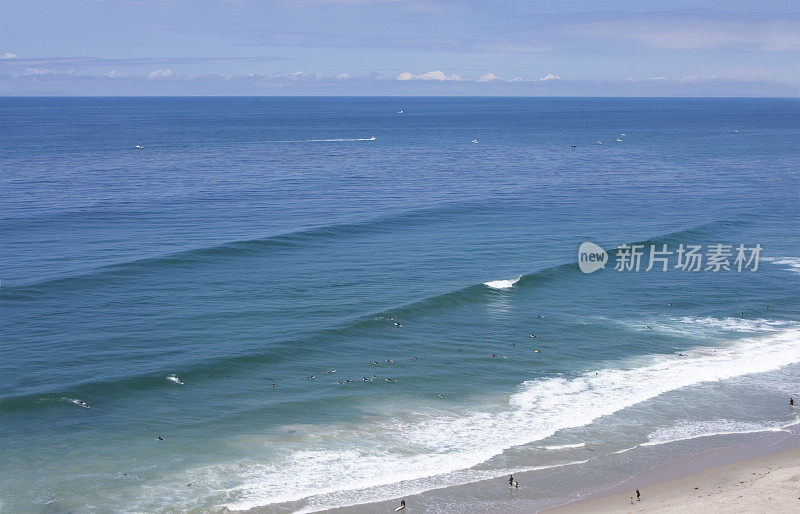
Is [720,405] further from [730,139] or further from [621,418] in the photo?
[730,139]

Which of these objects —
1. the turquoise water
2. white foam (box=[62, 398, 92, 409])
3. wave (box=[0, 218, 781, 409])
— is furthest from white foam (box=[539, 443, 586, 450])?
white foam (box=[62, 398, 92, 409])

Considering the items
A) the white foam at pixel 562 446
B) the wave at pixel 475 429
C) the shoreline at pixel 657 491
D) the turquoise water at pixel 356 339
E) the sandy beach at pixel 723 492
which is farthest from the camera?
the white foam at pixel 562 446

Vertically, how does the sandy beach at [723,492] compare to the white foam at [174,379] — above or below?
below

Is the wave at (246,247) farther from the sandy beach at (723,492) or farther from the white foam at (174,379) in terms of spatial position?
the sandy beach at (723,492)

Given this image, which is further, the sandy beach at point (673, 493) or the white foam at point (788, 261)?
the white foam at point (788, 261)

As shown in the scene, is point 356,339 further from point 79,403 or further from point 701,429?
point 701,429

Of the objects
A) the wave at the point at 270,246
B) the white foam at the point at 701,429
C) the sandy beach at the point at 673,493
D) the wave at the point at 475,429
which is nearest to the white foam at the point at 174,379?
the wave at the point at 475,429

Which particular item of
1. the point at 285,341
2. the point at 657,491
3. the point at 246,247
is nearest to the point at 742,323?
the point at 657,491
